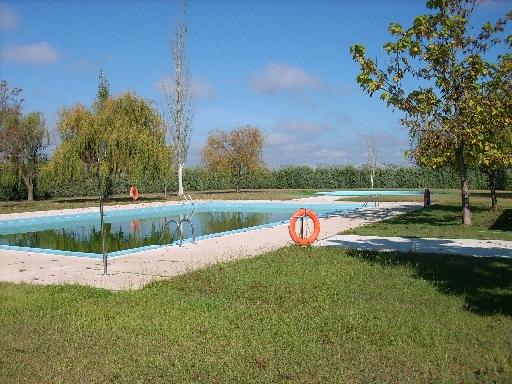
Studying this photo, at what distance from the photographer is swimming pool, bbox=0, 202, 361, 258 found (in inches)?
456

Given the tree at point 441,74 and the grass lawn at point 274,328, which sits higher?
the tree at point 441,74

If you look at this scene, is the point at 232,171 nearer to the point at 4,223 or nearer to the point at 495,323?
the point at 4,223

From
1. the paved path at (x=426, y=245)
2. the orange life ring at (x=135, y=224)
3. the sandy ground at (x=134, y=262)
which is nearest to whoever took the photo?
the sandy ground at (x=134, y=262)

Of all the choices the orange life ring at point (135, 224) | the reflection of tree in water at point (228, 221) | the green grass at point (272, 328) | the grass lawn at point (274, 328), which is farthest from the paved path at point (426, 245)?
the orange life ring at point (135, 224)

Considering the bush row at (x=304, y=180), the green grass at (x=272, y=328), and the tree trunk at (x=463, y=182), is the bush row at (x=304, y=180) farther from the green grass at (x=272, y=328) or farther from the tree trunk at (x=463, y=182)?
the green grass at (x=272, y=328)

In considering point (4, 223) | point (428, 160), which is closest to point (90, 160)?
point (4, 223)

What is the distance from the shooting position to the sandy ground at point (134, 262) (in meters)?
7.09

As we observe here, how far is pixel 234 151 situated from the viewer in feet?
119

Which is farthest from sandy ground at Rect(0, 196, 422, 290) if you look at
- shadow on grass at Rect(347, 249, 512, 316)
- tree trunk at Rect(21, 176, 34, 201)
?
tree trunk at Rect(21, 176, 34, 201)

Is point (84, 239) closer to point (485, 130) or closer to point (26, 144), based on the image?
point (485, 130)

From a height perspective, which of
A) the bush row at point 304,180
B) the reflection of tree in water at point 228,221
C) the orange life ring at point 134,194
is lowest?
the reflection of tree in water at point 228,221

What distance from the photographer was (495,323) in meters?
4.61

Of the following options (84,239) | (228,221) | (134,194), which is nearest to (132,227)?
(84,239)

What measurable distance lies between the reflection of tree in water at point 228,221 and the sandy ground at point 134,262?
11.0ft
